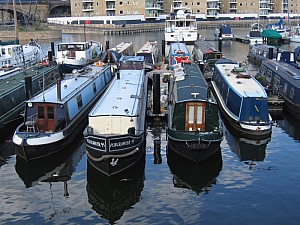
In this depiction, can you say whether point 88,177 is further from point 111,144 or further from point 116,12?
point 116,12

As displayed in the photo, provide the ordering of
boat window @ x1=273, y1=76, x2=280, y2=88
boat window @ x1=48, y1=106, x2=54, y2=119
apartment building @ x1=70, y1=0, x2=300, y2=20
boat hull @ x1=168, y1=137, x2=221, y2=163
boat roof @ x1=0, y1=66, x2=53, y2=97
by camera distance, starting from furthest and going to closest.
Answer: apartment building @ x1=70, y1=0, x2=300, y2=20
boat window @ x1=273, y1=76, x2=280, y2=88
boat roof @ x1=0, y1=66, x2=53, y2=97
boat window @ x1=48, y1=106, x2=54, y2=119
boat hull @ x1=168, y1=137, x2=221, y2=163

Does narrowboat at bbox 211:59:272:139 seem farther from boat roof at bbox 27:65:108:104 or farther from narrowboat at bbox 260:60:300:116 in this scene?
boat roof at bbox 27:65:108:104

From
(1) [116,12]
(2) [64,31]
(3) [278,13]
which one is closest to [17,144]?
(2) [64,31]

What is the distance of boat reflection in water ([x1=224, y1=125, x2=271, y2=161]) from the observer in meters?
22.9

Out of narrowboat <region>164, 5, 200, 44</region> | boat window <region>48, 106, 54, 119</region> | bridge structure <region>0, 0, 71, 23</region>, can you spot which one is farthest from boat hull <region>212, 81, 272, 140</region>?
bridge structure <region>0, 0, 71, 23</region>

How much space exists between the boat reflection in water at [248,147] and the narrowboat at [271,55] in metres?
21.3

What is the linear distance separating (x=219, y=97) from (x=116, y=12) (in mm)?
103487

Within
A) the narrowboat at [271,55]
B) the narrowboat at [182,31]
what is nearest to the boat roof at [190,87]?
the narrowboat at [271,55]

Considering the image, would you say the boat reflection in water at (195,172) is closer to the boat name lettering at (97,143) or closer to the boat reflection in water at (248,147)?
the boat reflection in water at (248,147)

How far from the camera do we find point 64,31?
391 ft

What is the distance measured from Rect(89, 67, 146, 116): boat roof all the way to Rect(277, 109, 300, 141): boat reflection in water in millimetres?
10238

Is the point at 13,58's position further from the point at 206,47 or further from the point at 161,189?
the point at 161,189

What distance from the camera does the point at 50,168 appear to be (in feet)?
70.0

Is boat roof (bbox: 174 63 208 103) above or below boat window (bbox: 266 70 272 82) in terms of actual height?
above
